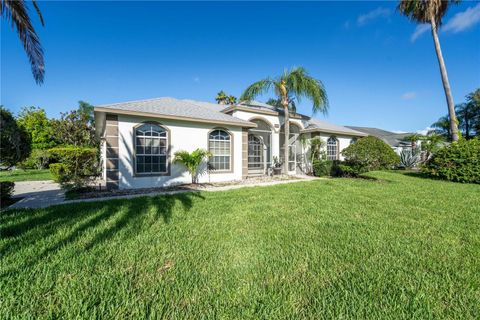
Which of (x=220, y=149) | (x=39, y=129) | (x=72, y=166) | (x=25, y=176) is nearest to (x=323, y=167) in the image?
(x=220, y=149)

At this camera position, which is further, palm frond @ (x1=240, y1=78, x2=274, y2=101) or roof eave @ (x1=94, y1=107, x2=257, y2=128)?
palm frond @ (x1=240, y1=78, x2=274, y2=101)

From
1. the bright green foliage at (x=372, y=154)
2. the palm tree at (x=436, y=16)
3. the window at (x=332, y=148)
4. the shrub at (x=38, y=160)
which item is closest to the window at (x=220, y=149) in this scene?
the bright green foliage at (x=372, y=154)

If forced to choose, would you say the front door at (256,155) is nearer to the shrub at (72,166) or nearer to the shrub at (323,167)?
the shrub at (323,167)

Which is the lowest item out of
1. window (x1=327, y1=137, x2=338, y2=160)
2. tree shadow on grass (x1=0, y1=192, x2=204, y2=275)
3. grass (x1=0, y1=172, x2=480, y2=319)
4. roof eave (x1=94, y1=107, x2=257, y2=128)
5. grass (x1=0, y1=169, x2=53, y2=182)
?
grass (x1=0, y1=172, x2=480, y2=319)

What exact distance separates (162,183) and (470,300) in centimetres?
986

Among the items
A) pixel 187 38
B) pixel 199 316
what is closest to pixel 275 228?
pixel 199 316

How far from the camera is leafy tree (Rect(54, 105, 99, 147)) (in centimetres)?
2241

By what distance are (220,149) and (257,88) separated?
4544 mm

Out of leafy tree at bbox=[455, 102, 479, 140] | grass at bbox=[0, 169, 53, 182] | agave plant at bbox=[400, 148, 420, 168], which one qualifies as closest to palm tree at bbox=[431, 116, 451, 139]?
leafy tree at bbox=[455, 102, 479, 140]

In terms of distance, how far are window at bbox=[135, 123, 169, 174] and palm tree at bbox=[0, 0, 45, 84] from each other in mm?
3817

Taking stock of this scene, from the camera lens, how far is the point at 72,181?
803cm

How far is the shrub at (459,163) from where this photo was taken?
11070mm

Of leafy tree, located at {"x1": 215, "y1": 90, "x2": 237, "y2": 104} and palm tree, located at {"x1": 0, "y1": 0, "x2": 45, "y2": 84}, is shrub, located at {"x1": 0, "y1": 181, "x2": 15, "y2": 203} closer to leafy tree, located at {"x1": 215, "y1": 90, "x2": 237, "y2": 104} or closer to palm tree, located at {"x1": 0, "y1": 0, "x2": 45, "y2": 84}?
palm tree, located at {"x1": 0, "y1": 0, "x2": 45, "y2": 84}

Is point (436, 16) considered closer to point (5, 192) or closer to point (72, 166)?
point (72, 166)
